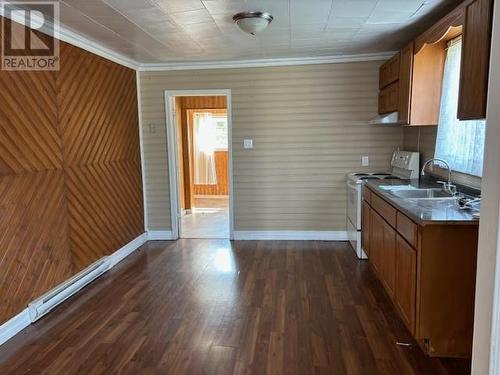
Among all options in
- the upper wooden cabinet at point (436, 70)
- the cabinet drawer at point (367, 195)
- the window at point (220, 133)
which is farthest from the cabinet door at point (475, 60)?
the window at point (220, 133)

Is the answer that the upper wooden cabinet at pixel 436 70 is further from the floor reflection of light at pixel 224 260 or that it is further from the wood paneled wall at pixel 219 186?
the wood paneled wall at pixel 219 186

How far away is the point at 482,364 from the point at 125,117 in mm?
4520

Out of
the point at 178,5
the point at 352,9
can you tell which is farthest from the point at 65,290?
the point at 352,9

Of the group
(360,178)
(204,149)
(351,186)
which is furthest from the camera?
(204,149)

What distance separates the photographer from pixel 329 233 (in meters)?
5.11

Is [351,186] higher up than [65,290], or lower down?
higher up

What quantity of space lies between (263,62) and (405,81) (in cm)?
194

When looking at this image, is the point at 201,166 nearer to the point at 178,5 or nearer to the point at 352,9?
the point at 178,5

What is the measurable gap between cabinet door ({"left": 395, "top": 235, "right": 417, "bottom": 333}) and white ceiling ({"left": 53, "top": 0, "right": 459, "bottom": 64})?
1.87 meters

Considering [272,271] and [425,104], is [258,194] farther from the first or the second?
[425,104]

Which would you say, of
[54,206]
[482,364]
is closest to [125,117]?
[54,206]

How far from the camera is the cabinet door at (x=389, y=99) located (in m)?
3.92

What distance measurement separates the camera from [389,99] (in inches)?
164

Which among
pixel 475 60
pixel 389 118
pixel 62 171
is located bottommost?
pixel 62 171
